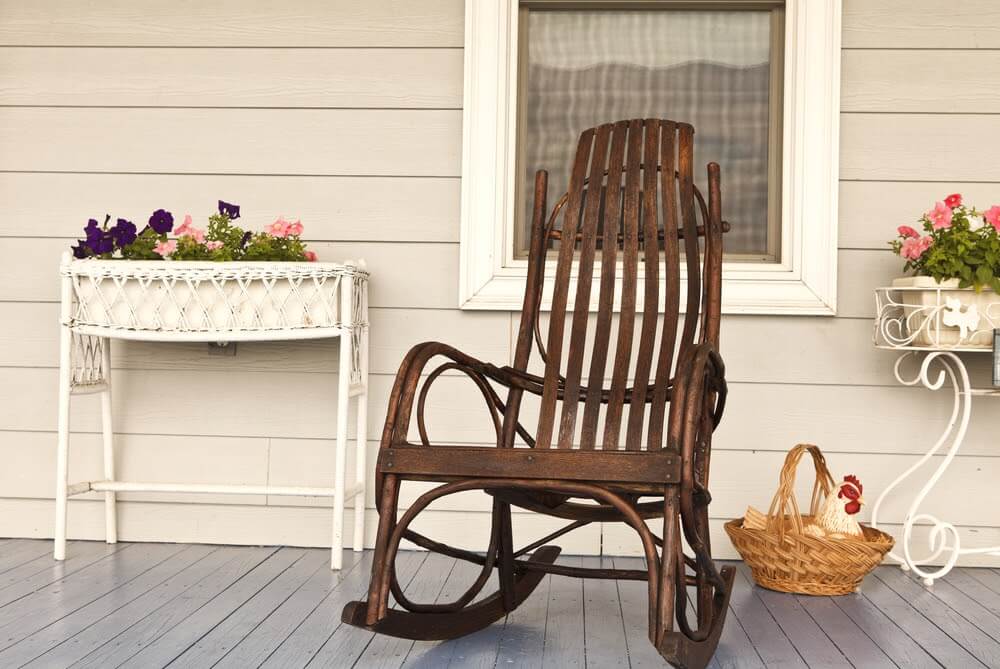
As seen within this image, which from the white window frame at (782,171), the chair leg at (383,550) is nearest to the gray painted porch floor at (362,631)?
the chair leg at (383,550)

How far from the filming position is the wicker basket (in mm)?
2414

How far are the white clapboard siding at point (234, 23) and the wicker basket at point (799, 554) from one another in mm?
1553

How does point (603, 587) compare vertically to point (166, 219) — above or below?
below

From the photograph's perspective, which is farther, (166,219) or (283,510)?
(283,510)

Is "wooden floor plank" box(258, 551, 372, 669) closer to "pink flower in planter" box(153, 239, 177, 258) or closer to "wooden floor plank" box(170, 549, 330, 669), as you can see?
"wooden floor plank" box(170, 549, 330, 669)

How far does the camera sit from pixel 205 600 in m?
2.33

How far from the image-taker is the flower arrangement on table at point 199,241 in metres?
2.73

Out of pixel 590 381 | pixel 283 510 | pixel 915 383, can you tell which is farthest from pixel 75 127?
pixel 915 383

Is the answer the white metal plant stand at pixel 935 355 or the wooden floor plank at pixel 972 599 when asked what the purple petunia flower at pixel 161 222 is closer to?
A: the white metal plant stand at pixel 935 355

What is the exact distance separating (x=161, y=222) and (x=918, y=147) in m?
2.08

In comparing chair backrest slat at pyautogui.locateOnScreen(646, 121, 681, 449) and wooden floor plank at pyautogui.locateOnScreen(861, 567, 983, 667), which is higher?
chair backrest slat at pyautogui.locateOnScreen(646, 121, 681, 449)

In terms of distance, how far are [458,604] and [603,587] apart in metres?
0.65

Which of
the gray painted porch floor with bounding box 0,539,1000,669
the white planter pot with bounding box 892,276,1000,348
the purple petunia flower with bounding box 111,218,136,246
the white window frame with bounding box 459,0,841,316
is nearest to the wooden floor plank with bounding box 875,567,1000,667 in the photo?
the gray painted porch floor with bounding box 0,539,1000,669

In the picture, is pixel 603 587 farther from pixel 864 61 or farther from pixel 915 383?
pixel 864 61
